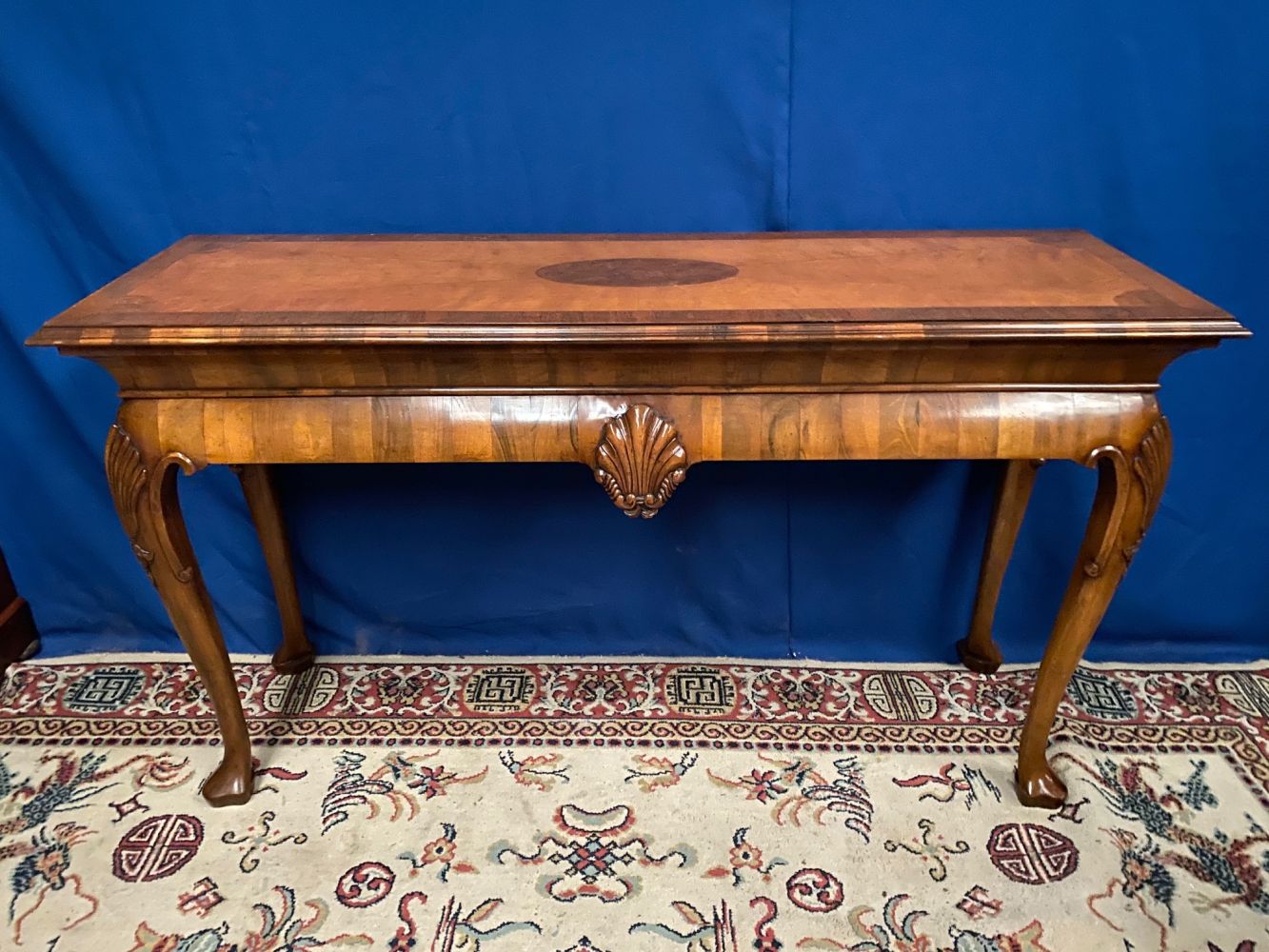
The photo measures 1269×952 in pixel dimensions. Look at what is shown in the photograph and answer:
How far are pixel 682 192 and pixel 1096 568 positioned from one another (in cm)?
89

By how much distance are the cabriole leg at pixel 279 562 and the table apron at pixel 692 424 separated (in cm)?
48

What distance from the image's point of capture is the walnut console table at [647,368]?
111 centimetres

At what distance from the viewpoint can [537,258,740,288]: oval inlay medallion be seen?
1268 millimetres

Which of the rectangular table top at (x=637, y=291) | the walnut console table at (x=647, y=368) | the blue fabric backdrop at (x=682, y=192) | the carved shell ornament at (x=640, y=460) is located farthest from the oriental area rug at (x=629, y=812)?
the rectangular table top at (x=637, y=291)

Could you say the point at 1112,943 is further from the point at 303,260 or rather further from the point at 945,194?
the point at 303,260

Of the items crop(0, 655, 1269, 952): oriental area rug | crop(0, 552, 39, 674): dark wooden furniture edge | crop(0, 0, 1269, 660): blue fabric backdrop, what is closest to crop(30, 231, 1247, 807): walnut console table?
crop(0, 0, 1269, 660): blue fabric backdrop

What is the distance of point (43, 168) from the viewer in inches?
62.9

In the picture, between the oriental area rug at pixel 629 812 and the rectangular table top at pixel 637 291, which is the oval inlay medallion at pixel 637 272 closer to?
the rectangular table top at pixel 637 291

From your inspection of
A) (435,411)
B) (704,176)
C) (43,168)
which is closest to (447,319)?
(435,411)

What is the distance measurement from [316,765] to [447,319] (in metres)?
0.91

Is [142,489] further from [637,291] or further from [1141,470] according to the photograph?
[1141,470]

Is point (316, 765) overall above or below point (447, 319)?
below

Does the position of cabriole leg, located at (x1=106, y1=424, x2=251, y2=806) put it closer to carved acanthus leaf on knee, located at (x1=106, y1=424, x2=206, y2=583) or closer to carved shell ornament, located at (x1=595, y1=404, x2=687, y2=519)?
carved acanthus leaf on knee, located at (x1=106, y1=424, x2=206, y2=583)

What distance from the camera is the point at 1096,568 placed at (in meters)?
1.31
